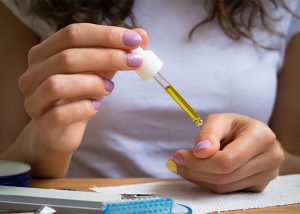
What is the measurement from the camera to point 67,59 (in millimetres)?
484

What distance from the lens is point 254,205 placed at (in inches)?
19.3

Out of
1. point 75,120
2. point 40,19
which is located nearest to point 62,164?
point 75,120

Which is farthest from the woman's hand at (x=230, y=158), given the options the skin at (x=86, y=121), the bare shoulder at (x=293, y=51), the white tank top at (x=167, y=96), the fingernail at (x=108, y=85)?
the bare shoulder at (x=293, y=51)

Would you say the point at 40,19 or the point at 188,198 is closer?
the point at 188,198

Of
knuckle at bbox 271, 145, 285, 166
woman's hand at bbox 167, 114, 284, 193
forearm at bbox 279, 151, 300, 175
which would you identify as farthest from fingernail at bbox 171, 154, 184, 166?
forearm at bbox 279, 151, 300, 175

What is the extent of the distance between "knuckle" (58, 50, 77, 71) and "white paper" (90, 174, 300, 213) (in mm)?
146

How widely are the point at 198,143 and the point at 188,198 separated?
61 mm

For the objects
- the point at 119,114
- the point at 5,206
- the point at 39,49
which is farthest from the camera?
the point at 119,114

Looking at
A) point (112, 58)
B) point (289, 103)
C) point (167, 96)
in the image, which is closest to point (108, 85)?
point (112, 58)

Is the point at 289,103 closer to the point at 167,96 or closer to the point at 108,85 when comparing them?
the point at 167,96

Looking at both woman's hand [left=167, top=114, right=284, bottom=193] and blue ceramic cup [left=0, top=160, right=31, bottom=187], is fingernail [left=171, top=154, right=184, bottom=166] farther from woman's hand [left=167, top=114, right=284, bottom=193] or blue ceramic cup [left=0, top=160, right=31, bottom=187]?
blue ceramic cup [left=0, top=160, right=31, bottom=187]

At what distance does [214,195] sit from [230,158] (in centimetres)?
5

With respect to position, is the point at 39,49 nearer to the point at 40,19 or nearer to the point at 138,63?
the point at 138,63

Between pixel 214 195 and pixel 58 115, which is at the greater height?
pixel 58 115
